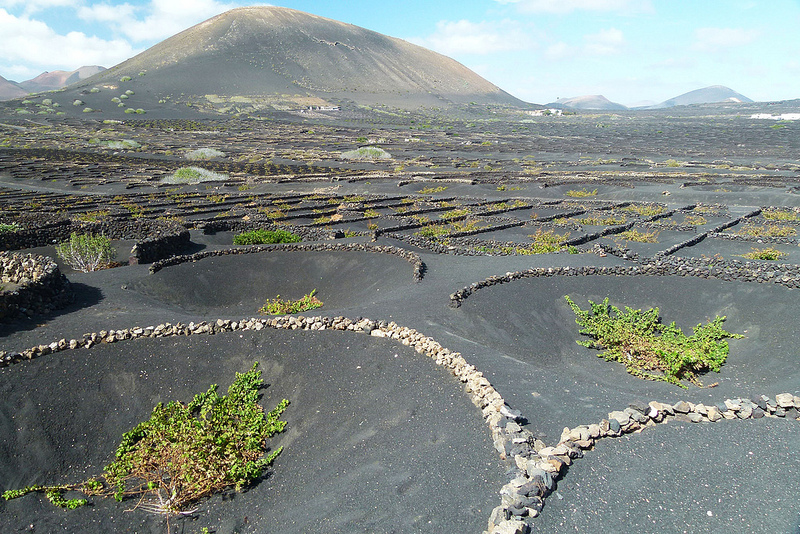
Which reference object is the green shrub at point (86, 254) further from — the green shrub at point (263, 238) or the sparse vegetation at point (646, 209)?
the sparse vegetation at point (646, 209)

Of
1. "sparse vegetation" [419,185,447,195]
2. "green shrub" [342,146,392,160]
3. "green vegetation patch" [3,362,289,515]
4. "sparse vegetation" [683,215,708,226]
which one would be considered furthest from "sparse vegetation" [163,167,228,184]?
"green vegetation patch" [3,362,289,515]

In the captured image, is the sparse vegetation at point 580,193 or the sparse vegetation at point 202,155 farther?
the sparse vegetation at point 202,155

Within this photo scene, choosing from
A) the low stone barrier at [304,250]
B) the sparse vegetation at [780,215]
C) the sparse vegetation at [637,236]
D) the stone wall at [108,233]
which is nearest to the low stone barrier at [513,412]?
the low stone barrier at [304,250]

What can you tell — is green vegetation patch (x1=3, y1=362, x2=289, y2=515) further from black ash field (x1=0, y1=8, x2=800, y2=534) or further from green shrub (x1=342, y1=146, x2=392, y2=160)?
green shrub (x1=342, y1=146, x2=392, y2=160)

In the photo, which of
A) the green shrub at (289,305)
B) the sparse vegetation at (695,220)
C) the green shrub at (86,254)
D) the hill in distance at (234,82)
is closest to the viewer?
the green shrub at (289,305)

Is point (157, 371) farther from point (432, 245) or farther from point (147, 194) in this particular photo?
point (147, 194)
